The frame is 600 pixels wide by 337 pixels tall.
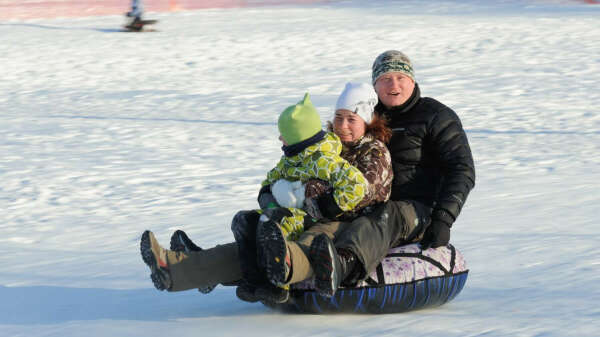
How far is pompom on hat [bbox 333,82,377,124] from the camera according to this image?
13.6ft

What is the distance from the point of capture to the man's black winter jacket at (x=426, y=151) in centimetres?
429

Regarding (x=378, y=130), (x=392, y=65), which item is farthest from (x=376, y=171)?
(x=392, y=65)

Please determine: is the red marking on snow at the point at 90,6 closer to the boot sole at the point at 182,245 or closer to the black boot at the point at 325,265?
the boot sole at the point at 182,245

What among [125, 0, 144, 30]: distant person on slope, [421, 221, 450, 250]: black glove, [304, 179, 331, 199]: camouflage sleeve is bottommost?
[125, 0, 144, 30]: distant person on slope

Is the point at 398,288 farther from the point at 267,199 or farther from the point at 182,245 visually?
the point at 182,245

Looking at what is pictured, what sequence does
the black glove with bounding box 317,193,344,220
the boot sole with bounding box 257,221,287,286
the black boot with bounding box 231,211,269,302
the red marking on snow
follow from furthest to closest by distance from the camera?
1. the red marking on snow
2. the black glove with bounding box 317,193,344,220
3. the black boot with bounding box 231,211,269,302
4. the boot sole with bounding box 257,221,287,286

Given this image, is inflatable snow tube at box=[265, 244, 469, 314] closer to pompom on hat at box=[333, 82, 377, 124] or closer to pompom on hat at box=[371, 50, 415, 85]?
pompom on hat at box=[333, 82, 377, 124]

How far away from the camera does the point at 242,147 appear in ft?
30.9

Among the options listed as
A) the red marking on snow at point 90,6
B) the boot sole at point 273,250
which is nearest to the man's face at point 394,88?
the boot sole at point 273,250

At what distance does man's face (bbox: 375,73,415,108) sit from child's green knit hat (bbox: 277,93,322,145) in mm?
580

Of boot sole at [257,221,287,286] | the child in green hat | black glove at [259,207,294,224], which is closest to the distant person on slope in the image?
the child in green hat

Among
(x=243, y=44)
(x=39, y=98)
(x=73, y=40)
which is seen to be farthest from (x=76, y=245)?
(x=73, y=40)

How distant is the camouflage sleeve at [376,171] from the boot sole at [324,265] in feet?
1.32

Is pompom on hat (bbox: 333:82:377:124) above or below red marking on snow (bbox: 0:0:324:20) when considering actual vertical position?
above
